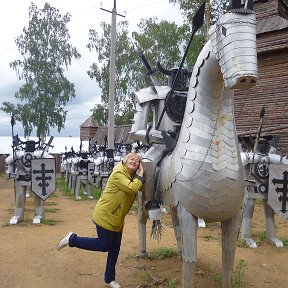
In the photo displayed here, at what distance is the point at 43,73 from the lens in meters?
27.2

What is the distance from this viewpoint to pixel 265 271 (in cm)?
548

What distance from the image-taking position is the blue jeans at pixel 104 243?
4.38m

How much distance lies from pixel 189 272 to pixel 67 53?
25.8 metres

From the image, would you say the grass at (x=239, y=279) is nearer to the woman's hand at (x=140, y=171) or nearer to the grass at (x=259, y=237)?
the woman's hand at (x=140, y=171)

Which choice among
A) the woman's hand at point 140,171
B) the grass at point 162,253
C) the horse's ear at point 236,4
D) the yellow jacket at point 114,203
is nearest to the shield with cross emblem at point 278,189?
the grass at point 162,253

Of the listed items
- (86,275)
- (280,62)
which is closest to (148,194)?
(86,275)

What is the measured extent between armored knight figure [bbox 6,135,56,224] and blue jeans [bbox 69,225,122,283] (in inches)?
149

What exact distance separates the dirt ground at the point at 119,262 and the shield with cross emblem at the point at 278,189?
83 cm

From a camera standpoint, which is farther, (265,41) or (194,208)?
(265,41)

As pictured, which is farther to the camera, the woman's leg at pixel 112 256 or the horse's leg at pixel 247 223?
the horse's leg at pixel 247 223

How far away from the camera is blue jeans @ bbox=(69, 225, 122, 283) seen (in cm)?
438

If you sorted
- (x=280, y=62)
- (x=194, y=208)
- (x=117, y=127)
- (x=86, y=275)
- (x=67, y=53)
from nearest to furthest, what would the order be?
(x=194, y=208)
(x=86, y=275)
(x=280, y=62)
(x=67, y=53)
(x=117, y=127)

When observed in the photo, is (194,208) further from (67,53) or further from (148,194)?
(67,53)

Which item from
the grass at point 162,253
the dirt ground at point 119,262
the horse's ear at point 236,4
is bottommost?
the dirt ground at point 119,262
